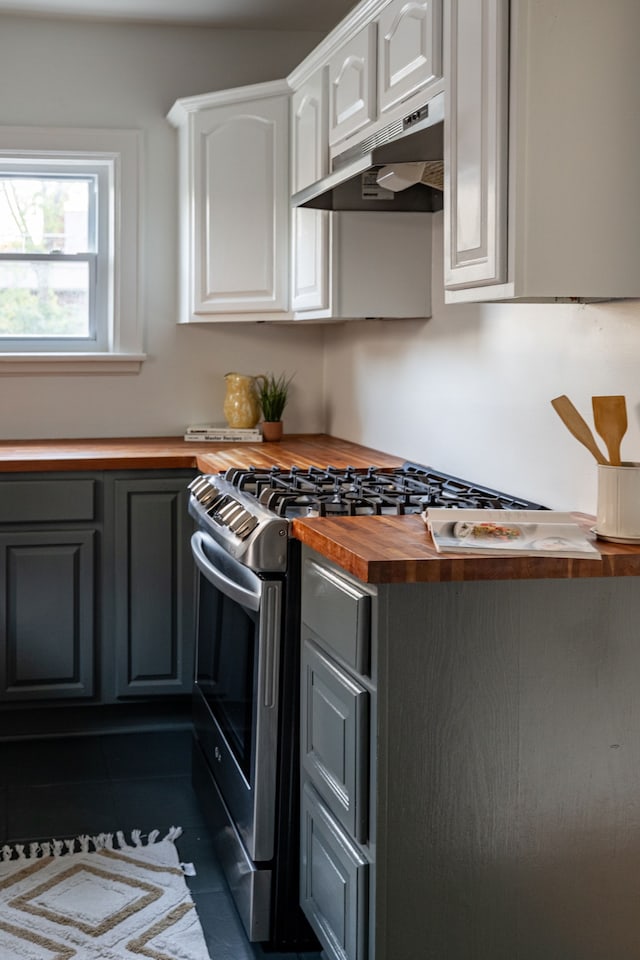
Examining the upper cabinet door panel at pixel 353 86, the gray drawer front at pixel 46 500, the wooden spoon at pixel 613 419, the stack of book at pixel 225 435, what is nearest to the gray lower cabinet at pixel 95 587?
the gray drawer front at pixel 46 500

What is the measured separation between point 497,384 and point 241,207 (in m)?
1.47

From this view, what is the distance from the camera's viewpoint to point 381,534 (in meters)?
2.03

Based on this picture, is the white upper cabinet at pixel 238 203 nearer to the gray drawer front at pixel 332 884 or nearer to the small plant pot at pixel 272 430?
the small plant pot at pixel 272 430

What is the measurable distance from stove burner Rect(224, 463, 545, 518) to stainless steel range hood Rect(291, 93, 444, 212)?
735 mm

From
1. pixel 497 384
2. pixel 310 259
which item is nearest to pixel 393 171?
pixel 497 384

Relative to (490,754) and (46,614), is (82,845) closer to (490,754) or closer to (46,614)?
(46,614)

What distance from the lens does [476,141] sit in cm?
202

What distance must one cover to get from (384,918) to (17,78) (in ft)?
10.8

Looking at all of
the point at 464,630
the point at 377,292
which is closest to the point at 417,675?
the point at 464,630

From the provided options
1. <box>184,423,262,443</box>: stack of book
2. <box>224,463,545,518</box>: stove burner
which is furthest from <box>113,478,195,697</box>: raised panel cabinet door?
<box>224,463,545,518</box>: stove burner

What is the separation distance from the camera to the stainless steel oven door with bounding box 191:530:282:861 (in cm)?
230

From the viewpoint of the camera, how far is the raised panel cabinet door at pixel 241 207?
379 cm

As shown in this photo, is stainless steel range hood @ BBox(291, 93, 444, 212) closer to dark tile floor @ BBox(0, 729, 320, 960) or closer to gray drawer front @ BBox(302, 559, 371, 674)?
gray drawer front @ BBox(302, 559, 371, 674)

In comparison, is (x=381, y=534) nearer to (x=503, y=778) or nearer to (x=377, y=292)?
(x=503, y=778)
